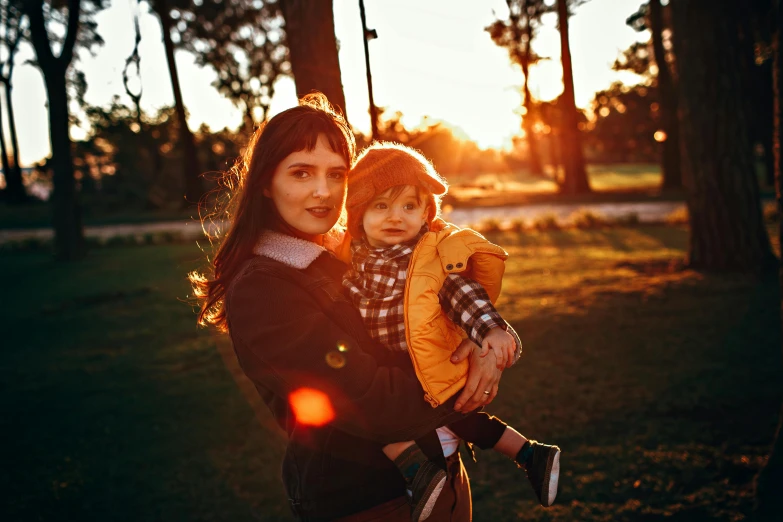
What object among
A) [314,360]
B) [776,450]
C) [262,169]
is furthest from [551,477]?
[776,450]

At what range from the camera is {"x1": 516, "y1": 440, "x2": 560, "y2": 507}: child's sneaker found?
2.31 m

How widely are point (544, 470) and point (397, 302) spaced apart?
2.91 feet

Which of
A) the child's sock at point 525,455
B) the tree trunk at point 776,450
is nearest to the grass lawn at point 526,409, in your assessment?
the tree trunk at point 776,450

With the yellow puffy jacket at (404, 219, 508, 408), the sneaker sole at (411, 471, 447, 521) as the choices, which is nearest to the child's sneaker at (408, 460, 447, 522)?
the sneaker sole at (411, 471, 447, 521)

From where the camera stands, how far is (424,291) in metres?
2.06

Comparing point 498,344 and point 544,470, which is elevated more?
point 498,344

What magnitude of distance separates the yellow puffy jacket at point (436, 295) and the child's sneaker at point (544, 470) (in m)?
0.57

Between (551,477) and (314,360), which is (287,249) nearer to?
(314,360)

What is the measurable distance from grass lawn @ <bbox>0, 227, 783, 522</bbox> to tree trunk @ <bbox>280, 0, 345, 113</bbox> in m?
2.38

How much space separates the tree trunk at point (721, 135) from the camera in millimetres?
8164

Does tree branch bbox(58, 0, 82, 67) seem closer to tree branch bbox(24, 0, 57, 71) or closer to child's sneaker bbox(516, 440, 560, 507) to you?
tree branch bbox(24, 0, 57, 71)

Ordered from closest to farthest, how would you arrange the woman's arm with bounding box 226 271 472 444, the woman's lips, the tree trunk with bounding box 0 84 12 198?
the woman's arm with bounding box 226 271 472 444
the woman's lips
the tree trunk with bounding box 0 84 12 198

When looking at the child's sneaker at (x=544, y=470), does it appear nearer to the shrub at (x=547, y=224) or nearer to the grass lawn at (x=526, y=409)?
the grass lawn at (x=526, y=409)

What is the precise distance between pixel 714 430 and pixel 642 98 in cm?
5085
